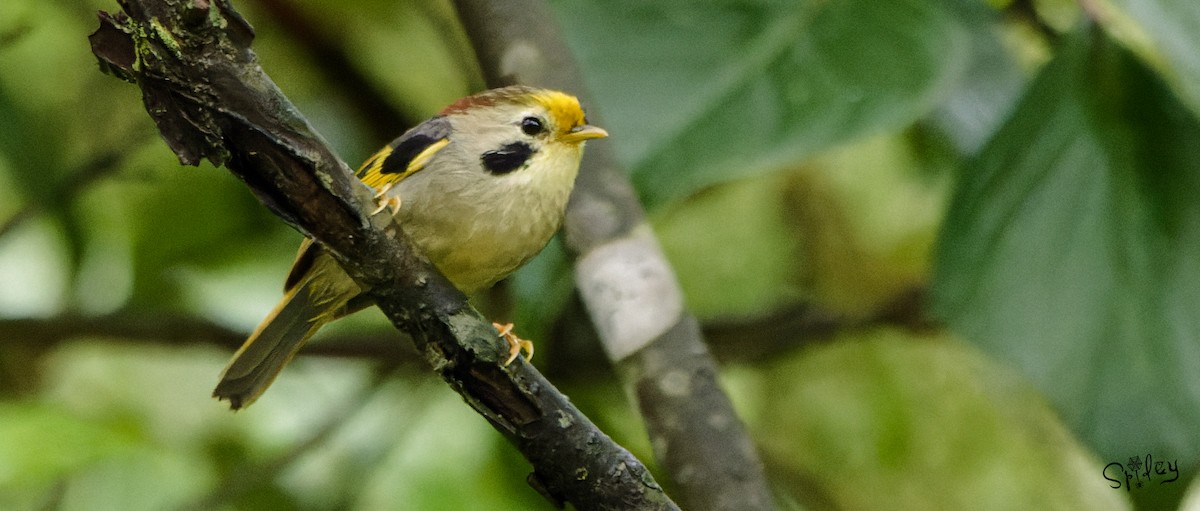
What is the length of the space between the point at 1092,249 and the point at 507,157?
41.1 inches

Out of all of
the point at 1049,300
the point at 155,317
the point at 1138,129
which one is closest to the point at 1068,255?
the point at 1049,300

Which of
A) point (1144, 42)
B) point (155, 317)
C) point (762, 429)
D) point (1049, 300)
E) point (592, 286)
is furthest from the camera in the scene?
point (762, 429)

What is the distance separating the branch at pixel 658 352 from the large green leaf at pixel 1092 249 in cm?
49

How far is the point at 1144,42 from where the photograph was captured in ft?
7.45

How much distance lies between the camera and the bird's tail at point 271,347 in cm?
183

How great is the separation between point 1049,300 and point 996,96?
33.8 inches

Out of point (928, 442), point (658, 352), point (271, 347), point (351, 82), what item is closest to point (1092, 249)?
point (928, 442)

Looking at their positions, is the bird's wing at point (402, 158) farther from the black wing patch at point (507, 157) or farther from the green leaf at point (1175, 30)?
the green leaf at point (1175, 30)

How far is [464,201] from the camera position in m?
1.77

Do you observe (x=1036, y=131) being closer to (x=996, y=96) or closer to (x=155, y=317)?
(x=996, y=96)

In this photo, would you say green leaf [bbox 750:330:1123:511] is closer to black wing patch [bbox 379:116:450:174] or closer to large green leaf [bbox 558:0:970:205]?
large green leaf [bbox 558:0:970:205]

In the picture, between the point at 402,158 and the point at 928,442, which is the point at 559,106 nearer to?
the point at 402,158

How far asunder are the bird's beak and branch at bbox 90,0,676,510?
69 centimetres

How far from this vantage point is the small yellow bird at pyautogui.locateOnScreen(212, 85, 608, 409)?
175cm
